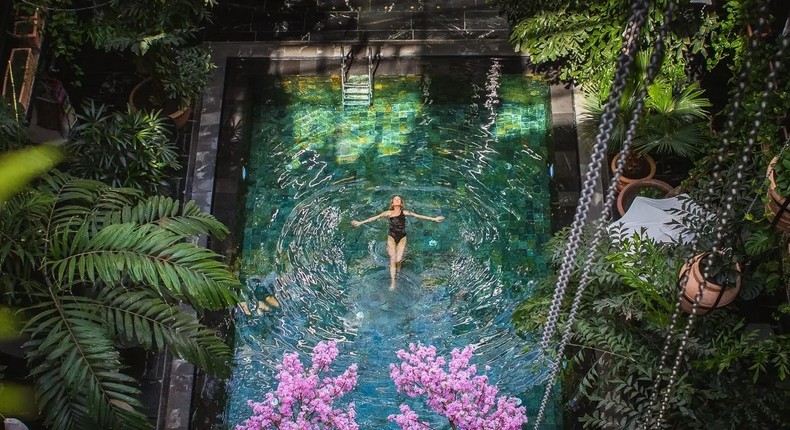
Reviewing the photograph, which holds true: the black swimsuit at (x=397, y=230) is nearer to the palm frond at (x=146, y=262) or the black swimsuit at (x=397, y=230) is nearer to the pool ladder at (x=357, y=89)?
the pool ladder at (x=357, y=89)

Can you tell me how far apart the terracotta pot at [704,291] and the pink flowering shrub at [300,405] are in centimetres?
286

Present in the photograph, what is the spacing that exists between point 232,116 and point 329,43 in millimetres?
1562

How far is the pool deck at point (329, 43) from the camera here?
36.6 ft

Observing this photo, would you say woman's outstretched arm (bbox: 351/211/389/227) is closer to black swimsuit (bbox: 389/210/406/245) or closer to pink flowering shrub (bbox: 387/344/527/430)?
black swimsuit (bbox: 389/210/406/245)

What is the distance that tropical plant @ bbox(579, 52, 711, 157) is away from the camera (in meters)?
9.78

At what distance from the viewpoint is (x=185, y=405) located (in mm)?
9500

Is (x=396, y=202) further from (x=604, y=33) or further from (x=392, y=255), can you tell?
(x=604, y=33)

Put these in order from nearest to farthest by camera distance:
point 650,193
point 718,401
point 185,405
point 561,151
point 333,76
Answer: point 718,401, point 185,405, point 650,193, point 561,151, point 333,76

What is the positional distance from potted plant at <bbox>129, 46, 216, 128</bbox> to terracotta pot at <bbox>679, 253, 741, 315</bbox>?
5835 millimetres

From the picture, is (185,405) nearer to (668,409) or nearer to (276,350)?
(276,350)

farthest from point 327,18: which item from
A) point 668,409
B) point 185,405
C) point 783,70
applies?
point 668,409

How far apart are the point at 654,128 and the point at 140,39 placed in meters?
5.45

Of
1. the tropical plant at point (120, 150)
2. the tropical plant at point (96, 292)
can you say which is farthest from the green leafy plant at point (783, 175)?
the tropical plant at point (120, 150)

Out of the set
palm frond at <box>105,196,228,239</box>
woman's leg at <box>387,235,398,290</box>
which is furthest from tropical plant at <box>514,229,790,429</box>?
palm frond at <box>105,196,228,239</box>
